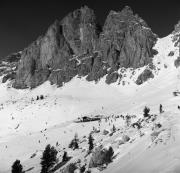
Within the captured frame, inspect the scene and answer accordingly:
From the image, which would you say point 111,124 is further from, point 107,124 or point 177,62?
point 177,62

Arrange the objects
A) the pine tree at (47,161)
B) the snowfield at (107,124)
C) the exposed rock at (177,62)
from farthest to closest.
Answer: the exposed rock at (177,62) < the pine tree at (47,161) < the snowfield at (107,124)

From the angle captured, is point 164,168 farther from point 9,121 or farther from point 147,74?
point 147,74

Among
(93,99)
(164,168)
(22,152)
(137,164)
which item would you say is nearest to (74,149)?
(22,152)

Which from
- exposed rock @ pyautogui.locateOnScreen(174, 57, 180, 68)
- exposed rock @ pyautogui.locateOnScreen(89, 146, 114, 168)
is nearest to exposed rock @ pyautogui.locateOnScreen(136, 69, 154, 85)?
exposed rock @ pyautogui.locateOnScreen(174, 57, 180, 68)

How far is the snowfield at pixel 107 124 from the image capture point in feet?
123

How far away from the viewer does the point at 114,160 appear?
43.3 meters

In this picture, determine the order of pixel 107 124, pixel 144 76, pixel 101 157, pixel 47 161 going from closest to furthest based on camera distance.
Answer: pixel 101 157, pixel 47 161, pixel 107 124, pixel 144 76

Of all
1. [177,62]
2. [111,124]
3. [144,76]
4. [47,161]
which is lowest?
[47,161]

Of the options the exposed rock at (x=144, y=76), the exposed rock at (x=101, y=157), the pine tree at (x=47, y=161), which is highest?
the exposed rock at (x=144, y=76)

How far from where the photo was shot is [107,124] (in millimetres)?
97938

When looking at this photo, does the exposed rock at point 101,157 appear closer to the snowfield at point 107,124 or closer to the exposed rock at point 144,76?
the snowfield at point 107,124

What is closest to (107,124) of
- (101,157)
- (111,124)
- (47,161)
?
(111,124)

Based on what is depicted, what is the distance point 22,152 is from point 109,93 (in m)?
102

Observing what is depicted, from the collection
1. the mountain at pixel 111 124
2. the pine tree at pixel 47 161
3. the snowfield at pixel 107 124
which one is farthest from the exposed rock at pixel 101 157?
the pine tree at pixel 47 161
